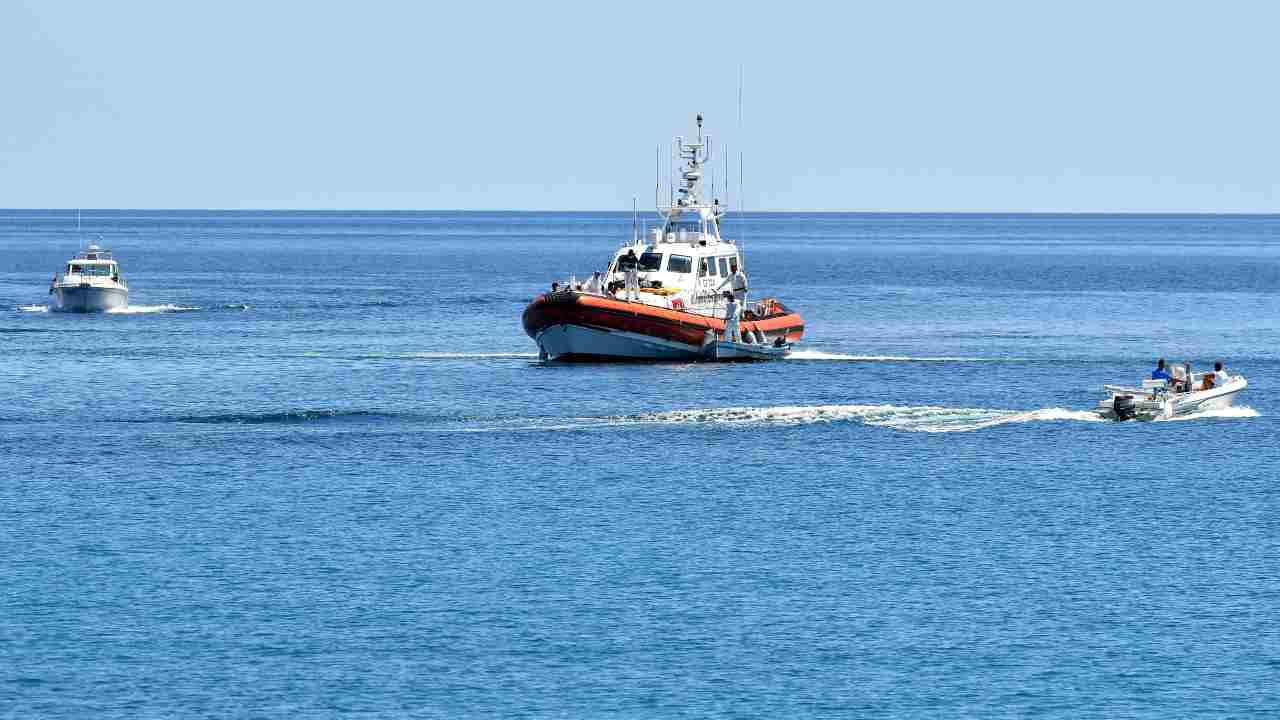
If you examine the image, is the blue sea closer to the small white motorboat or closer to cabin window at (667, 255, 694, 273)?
the small white motorboat

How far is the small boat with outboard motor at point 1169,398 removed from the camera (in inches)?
2429

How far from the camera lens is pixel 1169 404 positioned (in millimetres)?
61844

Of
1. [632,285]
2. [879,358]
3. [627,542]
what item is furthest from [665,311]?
[627,542]

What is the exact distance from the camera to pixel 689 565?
4050 cm

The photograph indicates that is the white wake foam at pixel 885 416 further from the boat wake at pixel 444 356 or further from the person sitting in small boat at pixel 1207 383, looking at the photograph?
the boat wake at pixel 444 356

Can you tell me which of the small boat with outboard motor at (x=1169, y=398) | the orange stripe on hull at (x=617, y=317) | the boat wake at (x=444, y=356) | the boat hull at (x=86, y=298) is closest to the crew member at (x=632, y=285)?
the orange stripe on hull at (x=617, y=317)

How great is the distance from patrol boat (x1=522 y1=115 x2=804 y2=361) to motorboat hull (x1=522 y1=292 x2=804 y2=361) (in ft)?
→ 0.13

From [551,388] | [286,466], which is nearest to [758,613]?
[286,466]

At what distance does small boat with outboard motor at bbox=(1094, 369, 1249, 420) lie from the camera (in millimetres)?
61688

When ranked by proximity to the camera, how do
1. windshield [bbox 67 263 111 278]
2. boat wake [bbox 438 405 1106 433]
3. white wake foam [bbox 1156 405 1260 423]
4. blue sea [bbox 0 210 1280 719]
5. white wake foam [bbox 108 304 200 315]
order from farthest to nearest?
windshield [bbox 67 263 111 278] → white wake foam [bbox 108 304 200 315] → white wake foam [bbox 1156 405 1260 423] → boat wake [bbox 438 405 1106 433] → blue sea [bbox 0 210 1280 719]

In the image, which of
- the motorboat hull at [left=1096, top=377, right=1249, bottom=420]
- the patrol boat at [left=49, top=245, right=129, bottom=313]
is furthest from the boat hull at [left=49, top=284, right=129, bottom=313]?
the motorboat hull at [left=1096, top=377, right=1249, bottom=420]

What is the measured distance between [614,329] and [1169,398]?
2468 cm

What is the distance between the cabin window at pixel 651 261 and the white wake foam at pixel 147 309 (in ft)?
147

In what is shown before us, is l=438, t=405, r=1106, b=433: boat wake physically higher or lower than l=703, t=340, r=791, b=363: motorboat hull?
lower
